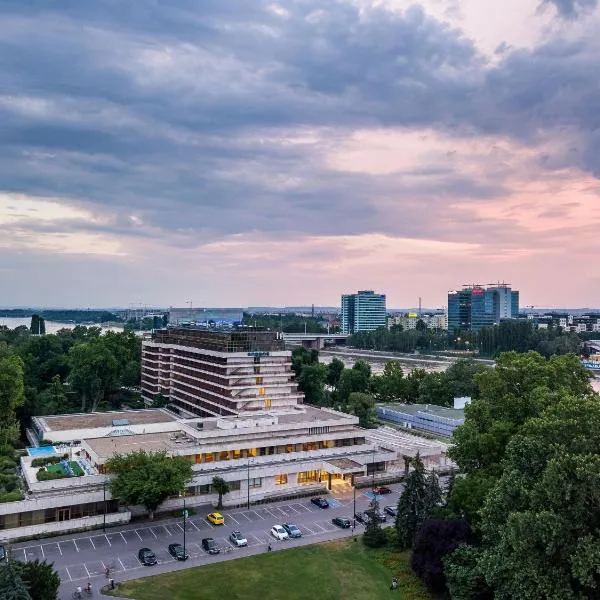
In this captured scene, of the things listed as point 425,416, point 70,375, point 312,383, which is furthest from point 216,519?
point 70,375

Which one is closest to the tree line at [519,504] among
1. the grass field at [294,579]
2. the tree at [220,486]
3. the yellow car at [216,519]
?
the grass field at [294,579]

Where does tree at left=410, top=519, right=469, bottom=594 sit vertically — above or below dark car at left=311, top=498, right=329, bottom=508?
above

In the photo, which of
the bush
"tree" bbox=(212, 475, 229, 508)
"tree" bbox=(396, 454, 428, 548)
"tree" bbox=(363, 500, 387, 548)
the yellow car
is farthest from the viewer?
"tree" bbox=(212, 475, 229, 508)

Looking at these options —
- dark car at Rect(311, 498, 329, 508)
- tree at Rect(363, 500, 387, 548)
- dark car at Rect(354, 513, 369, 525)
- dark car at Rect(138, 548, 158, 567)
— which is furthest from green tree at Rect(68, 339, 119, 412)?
tree at Rect(363, 500, 387, 548)

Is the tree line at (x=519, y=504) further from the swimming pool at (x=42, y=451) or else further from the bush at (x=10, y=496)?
the swimming pool at (x=42, y=451)

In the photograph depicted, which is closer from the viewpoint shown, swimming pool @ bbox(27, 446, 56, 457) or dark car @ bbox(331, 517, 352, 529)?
dark car @ bbox(331, 517, 352, 529)

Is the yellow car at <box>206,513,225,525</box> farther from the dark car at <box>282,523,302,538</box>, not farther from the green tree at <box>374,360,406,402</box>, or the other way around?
the green tree at <box>374,360,406,402</box>

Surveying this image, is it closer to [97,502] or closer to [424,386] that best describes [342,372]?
[424,386]
